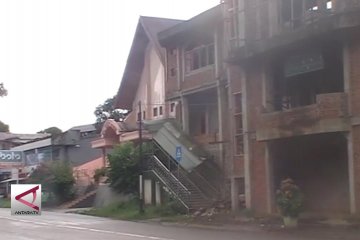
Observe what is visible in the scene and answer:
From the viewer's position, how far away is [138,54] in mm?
47000

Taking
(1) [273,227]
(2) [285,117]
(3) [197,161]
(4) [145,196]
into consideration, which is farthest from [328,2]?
(4) [145,196]

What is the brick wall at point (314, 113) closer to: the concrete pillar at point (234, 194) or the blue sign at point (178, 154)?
the concrete pillar at point (234, 194)

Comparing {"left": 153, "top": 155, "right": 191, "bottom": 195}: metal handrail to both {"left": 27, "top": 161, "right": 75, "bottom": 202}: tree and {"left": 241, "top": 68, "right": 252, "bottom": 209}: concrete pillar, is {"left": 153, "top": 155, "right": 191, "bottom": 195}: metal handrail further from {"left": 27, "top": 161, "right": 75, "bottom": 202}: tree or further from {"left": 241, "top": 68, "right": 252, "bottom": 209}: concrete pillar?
{"left": 27, "top": 161, "right": 75, "bottom": 202}: tree

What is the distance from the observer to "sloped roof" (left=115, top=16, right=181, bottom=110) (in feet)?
144

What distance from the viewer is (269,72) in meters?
28.2

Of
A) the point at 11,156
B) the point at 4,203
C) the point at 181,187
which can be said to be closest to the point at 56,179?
the point at 4,203

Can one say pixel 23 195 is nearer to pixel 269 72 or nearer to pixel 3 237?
pixel 3 237

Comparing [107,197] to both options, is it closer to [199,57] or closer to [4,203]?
[199,57]

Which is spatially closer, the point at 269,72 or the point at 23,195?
the point at 23,195

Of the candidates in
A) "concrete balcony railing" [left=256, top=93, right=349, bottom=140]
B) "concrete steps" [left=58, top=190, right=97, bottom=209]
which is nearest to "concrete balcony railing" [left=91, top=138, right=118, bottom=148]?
"concrete steps" [left=58, top=190, right=97, bottom=209]

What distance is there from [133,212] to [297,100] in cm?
1140

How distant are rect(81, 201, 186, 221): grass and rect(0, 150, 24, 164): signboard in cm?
2813

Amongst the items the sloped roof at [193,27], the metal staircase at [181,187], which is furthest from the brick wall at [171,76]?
the metal staircase at [181,187]

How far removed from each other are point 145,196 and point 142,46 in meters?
12.7
